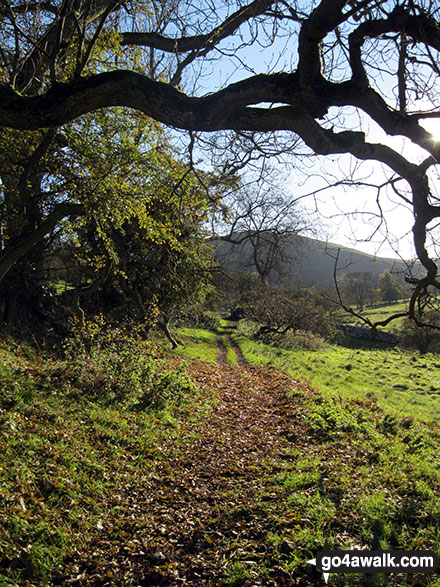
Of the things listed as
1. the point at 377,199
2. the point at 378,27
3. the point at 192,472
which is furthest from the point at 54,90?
the point at 192,472

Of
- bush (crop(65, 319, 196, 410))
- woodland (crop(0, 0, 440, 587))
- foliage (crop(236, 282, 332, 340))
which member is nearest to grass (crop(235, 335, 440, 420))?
woodland (crop(0, 0, 440, 587))

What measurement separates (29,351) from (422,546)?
1098cm

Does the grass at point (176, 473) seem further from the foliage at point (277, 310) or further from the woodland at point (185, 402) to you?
the foliage at point (277, 310)

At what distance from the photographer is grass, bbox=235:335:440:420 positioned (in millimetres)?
12360

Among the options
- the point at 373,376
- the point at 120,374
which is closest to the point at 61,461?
the point at 120,374

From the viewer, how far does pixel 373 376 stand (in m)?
17.3

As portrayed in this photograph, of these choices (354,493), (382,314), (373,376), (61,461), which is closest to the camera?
(354,493)

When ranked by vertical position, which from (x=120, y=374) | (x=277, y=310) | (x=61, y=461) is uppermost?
(x=277, y=310)

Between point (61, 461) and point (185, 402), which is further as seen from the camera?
point (185, 402)

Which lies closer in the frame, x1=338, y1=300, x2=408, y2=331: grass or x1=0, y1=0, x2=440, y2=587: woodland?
x1=0, y1=0, x2=440, y2=587: woodland

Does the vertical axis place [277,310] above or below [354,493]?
above

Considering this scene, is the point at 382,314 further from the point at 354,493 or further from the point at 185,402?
the point at 354,493

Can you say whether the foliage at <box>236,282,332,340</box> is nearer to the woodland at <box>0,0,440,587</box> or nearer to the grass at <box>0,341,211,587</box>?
the woodland at <box>0,0,440,587</box>

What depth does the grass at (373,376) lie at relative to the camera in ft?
40.6
